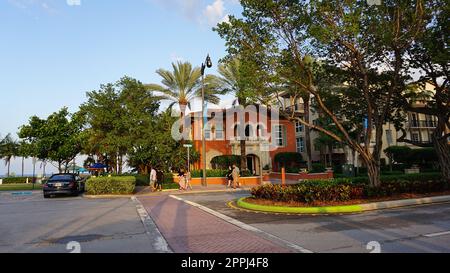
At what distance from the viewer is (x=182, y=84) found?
3147 cm

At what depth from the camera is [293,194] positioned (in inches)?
509

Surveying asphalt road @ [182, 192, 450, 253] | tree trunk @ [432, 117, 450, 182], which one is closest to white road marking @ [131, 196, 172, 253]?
asphalt road @ [182, 192, 450, 253]

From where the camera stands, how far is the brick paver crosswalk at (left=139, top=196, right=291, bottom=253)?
6699 mm

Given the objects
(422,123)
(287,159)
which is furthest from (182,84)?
(422,123)

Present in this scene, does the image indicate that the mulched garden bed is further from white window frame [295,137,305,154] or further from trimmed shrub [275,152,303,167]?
white window frame [295,137,305,154]

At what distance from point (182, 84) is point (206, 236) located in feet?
81.5

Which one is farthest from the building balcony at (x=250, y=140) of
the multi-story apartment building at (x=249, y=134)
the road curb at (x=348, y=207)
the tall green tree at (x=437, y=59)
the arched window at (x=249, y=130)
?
the road curb at (x=348, y=207)

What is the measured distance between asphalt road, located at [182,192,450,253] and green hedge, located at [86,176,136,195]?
11.8 meters

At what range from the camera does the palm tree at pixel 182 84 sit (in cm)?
3134

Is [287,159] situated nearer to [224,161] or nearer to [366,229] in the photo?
[224,161]
